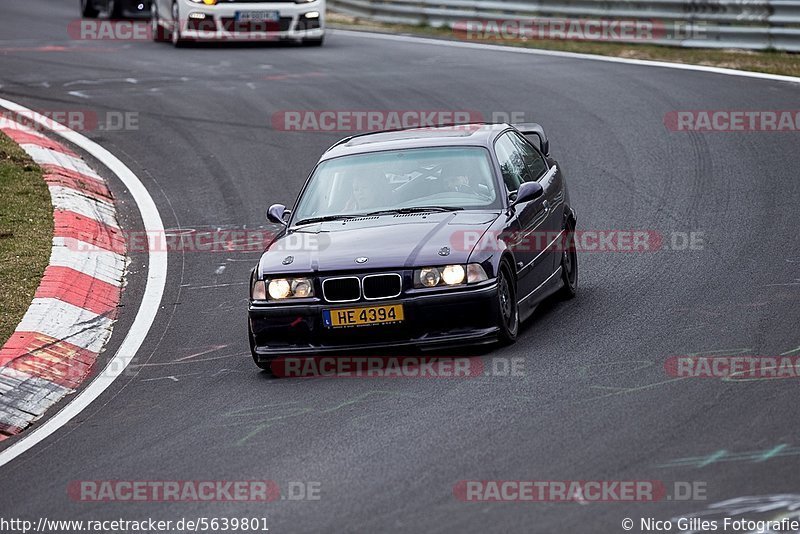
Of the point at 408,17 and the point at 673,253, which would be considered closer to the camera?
the point at 673,253

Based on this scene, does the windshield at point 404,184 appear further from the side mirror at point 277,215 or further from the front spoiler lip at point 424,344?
the front spoiler lip at point 424,344

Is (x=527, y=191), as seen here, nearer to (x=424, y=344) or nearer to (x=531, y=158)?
(x=531, y=158)

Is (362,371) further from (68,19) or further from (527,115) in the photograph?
(68,19)

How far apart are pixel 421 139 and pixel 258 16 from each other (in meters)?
13.9

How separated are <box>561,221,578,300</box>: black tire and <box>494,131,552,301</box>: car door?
1.44 feet

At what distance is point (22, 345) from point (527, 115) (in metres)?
8.83

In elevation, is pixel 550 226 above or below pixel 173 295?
above

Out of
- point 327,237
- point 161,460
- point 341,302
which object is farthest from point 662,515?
point 327,237

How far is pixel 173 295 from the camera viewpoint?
10914 millimetres

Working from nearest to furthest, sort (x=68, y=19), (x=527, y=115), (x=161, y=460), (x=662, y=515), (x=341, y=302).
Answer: (x=662, y=515) → (x=161, y=460) → (x=341, y=302) → (x=527, y=115) → (x=68, y=19)

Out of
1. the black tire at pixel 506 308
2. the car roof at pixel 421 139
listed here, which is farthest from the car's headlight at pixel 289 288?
the car roof at pixel 421 139

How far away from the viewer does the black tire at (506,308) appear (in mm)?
8367

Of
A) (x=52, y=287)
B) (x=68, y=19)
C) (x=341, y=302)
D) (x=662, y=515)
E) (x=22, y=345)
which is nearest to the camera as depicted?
(x=662, y=515)

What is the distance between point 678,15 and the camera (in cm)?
2202
